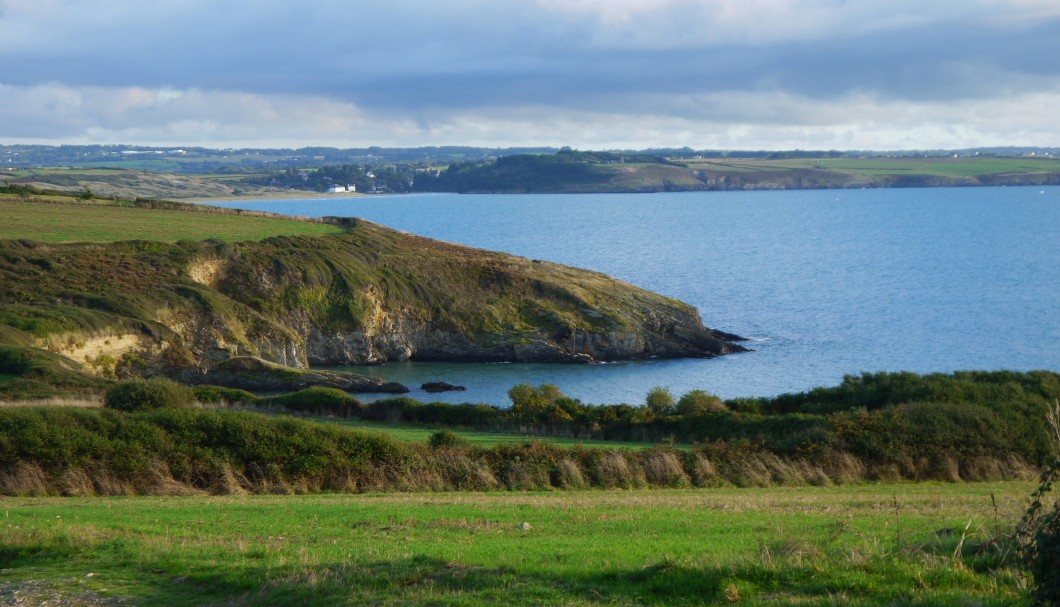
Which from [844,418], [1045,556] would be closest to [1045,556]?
[1045,556]

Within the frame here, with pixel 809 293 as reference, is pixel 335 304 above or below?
above

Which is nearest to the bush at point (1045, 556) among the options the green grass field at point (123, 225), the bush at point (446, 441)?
the bush at point (446, 441)

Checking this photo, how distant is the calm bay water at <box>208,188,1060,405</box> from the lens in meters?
61.6

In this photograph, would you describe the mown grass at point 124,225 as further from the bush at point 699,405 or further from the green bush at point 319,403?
the bush at point 699,405

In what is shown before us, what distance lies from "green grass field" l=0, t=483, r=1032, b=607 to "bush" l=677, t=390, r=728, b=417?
18159 mm

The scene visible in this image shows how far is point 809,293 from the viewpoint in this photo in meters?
96.3

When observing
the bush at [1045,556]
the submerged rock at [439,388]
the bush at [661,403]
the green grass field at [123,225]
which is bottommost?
the submerged rock at [439,388]

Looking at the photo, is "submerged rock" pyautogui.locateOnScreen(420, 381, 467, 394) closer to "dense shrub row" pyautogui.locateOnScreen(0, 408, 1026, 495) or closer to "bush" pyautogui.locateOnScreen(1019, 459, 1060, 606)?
"dense shrub row" pyautogui.locateOnScreen(0, 408, 1026, 495)

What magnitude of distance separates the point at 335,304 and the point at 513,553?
56.0m

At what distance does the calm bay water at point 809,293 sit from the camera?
202 ft

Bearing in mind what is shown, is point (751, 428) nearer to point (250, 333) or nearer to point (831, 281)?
point (250, 333)

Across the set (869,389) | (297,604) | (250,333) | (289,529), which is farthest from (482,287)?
(297,604)

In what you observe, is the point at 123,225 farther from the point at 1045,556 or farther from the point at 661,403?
the point at 1045,556

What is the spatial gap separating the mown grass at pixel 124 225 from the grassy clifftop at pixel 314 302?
44cm
